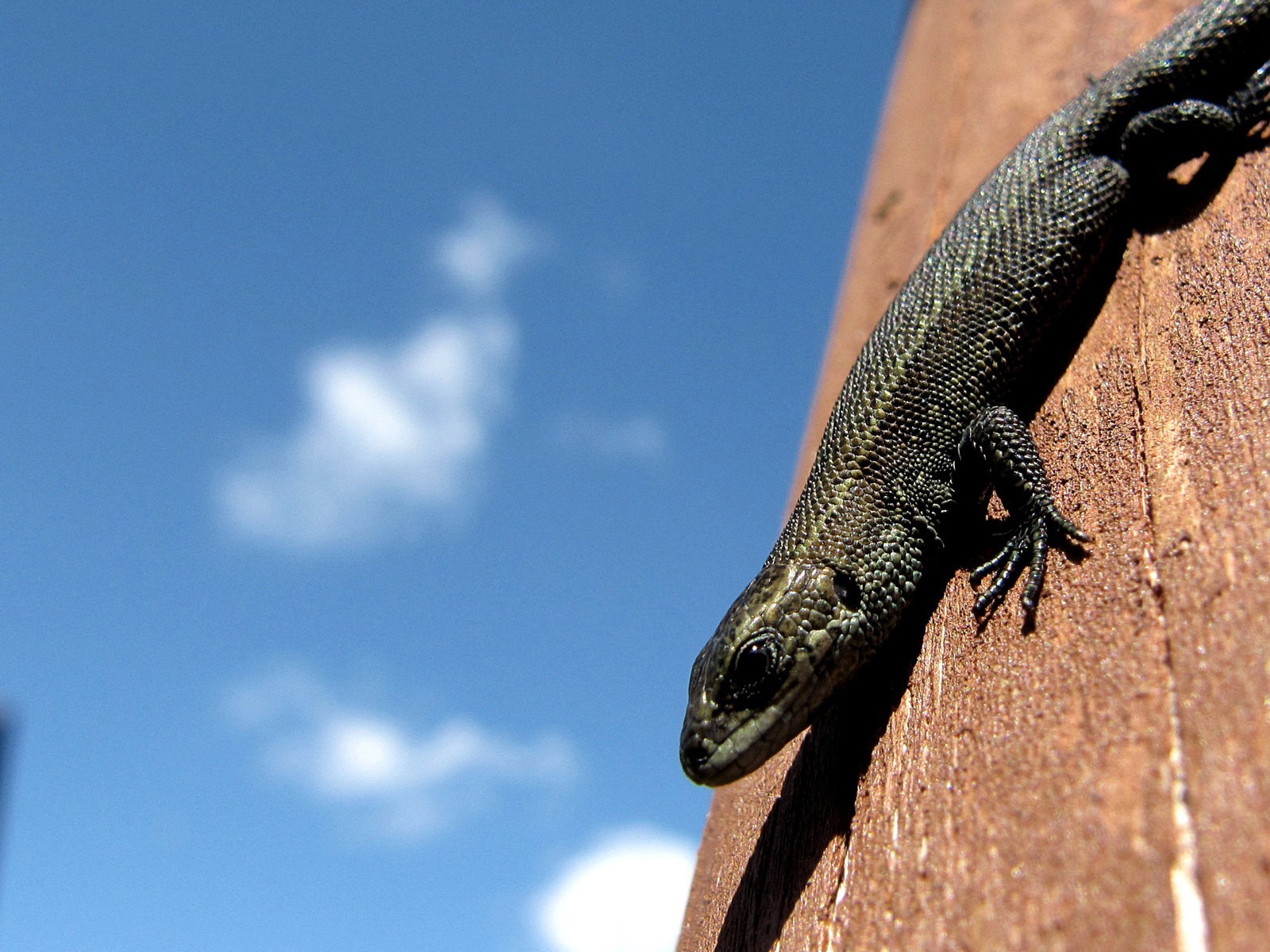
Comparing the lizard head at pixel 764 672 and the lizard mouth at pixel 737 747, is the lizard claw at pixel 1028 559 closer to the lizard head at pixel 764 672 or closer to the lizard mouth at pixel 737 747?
the lizard head at pixel 764 672

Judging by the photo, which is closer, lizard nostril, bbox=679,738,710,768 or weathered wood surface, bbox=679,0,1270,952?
weathered wood surface, bbox=679,0,1270,952

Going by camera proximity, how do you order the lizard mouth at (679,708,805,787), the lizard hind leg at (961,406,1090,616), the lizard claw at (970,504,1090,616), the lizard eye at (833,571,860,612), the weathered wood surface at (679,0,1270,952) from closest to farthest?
the weathered wood surface at (679,0,1270,952)
the lizard claw at (970,504,1090,616)
the lizard hind leg at (961,406,1090,616)
the lizard mouth at (679,708,805,787)
the lizard eye at (833,571,860,612)

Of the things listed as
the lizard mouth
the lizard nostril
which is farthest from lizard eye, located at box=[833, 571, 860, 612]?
the lizard nostril

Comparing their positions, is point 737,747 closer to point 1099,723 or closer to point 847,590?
point 847,590

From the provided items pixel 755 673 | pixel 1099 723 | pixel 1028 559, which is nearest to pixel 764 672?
pixel 755 673

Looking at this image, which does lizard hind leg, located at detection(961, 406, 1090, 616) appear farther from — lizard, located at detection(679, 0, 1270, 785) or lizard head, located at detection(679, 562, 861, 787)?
lizard head, located at detection(679, 562, 861, 787)

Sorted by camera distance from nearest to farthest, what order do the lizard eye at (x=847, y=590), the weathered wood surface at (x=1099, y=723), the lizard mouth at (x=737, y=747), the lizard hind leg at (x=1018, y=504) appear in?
1. the weathered wood surface at (x=1099, y=723)
2. the lizard hind leg at (x=1018, y=504)
3. the lizard mouth at (x=737, y=747)
4. the lizard eye at (x=847, y=590)

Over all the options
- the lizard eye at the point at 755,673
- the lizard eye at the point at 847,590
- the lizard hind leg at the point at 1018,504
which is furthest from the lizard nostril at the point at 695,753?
the lizard hind leg at the point at 1018,504
